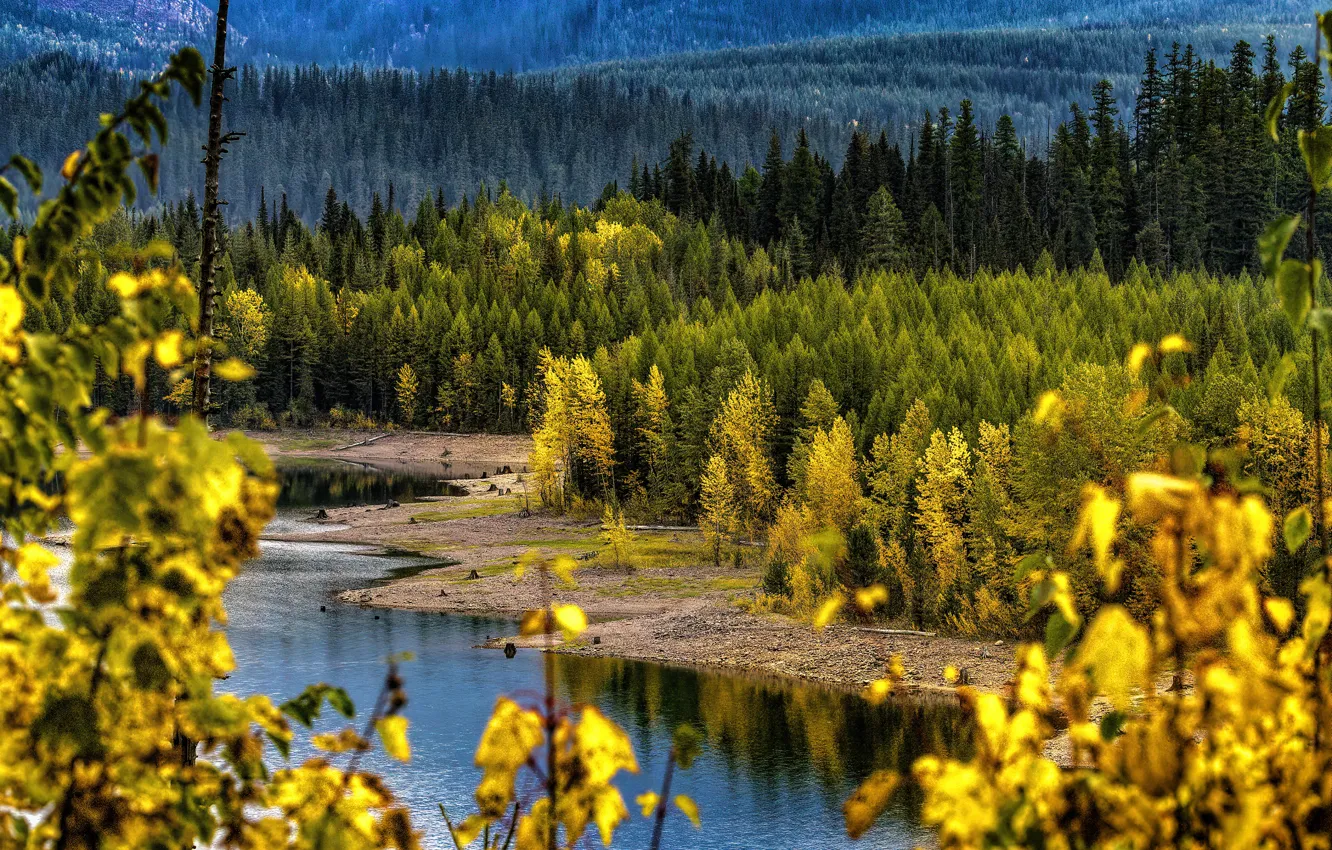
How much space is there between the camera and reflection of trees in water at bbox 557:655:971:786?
3875 cm

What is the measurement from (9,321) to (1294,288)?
12.0 ft

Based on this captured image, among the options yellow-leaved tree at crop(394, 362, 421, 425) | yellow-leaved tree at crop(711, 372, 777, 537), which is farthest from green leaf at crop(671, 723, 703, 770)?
yellow-leaved tree at crop(394, 362, 421, 425)

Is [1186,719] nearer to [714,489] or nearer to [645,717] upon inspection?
[645,717]

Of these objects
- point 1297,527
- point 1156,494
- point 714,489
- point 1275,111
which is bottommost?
point 714,489

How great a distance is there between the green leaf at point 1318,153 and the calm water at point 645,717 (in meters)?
28.5

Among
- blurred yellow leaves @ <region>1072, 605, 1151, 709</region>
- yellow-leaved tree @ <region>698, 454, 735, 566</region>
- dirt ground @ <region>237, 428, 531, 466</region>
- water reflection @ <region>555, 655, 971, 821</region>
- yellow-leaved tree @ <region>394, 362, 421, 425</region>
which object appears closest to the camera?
blurred yellow leaves @ <region>1072, 605, 1151, 709</region>

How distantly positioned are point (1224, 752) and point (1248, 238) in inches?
5524

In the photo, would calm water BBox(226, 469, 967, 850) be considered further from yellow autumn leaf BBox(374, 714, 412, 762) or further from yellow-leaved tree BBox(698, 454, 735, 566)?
yellow autumn leaf BBox(374, 714, 412, 762)

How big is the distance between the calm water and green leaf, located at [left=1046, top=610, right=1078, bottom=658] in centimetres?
2834

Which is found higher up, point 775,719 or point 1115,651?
point 1115,651

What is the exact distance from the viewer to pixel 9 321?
419 centimetres

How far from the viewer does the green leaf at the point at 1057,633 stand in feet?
13.6

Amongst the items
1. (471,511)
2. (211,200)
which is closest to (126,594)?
(211,200)

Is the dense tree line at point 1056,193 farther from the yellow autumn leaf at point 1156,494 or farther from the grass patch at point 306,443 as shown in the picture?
the yellow autumn leaf at point 1156,494
